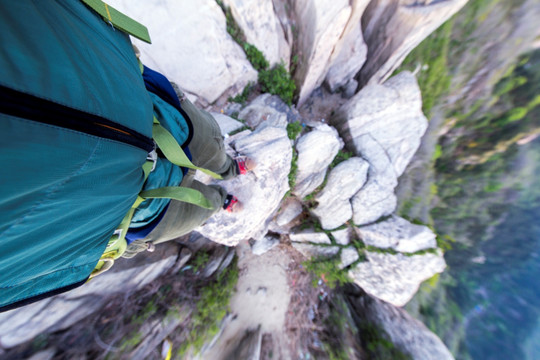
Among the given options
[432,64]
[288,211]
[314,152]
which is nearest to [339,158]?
[314,152]

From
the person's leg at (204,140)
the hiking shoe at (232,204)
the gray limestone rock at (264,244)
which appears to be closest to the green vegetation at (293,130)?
the hiking shoe at (232,204)

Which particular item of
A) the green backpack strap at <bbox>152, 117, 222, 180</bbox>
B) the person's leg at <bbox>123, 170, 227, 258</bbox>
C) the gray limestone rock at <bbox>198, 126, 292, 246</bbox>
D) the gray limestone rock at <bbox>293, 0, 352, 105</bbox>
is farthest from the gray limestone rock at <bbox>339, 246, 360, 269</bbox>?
the green backpack strap at <bbox>152, 117, 222, 180</bbox>

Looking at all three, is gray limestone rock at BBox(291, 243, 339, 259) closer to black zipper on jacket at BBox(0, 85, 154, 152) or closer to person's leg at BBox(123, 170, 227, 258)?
person's leg at BBox(123, 170, 227, 258)

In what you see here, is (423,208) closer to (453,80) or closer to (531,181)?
(531,181)

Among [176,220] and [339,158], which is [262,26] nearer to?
[339,158]

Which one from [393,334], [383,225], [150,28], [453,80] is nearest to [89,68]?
[150,28]

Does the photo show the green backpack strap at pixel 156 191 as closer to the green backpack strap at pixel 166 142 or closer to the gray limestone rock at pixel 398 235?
the green backpack strap at pixel 166 142
